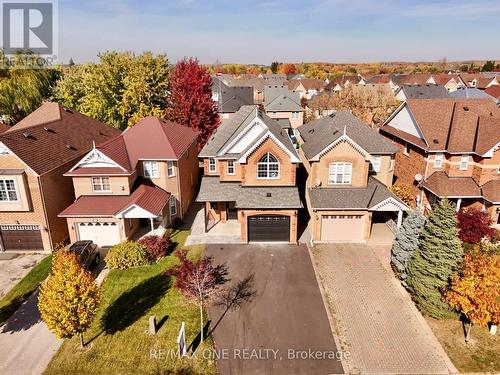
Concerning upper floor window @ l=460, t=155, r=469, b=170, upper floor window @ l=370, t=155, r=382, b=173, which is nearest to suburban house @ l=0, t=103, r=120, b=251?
upper floor window @ l=370, t=155, r=382, b=173

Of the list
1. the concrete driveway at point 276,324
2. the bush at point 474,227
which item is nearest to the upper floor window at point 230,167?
the concrete driveway at point 276,324

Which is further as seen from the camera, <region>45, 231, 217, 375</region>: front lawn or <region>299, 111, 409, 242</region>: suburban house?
<region>299, 111, 409, 242</region>: suburban house

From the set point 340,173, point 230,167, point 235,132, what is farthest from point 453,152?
point 235,132

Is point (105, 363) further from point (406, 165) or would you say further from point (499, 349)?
point (406, 165)

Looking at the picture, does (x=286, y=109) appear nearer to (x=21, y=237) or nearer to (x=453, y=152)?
(x=453, y=152)

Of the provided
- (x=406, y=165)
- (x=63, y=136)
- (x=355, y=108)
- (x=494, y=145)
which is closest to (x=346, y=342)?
(x=494, y=145)

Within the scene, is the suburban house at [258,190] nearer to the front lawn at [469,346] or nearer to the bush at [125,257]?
the bush at [125,257]

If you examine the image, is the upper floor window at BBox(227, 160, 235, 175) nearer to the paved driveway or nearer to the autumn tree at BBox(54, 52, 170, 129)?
the paved driveway
